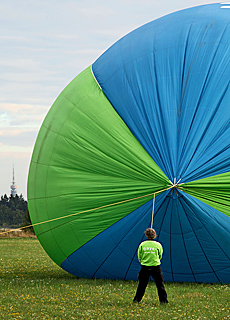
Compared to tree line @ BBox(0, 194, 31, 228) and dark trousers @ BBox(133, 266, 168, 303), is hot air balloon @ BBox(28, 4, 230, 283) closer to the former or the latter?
dark trousers @ BBox(133, 266, 168, 303)

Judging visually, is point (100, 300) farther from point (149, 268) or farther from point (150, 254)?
point (150, 254)

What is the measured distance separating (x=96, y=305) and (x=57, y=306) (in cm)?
66

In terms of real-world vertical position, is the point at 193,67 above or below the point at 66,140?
above

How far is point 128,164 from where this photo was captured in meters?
10.1

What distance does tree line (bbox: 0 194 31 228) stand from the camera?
3878 inches

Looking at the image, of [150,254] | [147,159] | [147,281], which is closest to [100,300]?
[147,281]

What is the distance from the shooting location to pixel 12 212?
10544cm

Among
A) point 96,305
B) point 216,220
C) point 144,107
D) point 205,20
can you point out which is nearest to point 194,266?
point 216,220

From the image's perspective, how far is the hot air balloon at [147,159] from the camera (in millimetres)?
9688

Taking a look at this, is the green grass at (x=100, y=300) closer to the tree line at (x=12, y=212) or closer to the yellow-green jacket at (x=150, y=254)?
the yellow-green jacket at (x=150, y=254)

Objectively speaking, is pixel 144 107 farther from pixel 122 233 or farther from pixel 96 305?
pixel 96 305

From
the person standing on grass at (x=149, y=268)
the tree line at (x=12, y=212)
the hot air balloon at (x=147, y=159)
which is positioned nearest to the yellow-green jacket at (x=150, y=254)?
the person standing on grass at (x=149, y=268)

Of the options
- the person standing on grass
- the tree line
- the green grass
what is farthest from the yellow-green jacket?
the tree line

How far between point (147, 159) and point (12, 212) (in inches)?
3877
